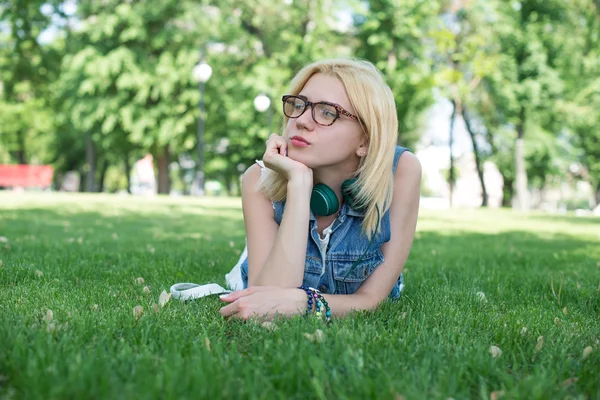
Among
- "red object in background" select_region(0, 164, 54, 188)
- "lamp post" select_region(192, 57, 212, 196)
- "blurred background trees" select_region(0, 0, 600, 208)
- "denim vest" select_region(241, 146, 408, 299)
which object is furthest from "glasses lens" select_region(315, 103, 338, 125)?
"red object in background" select_region(0, 164, 54, 188)

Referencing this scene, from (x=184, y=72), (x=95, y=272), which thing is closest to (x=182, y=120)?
(x=184, y=72)

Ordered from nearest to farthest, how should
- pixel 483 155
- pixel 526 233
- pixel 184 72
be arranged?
pixel 526 233
pixel 184 72
pixel 483 155

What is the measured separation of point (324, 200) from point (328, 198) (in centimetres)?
3

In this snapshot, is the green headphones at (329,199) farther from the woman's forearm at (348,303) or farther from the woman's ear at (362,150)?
the woman's forearm at (348,303)

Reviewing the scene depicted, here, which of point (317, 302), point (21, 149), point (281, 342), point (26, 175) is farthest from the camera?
point (21, 149)

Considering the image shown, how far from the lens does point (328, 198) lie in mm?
3062

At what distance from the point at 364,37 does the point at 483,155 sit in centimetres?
1154

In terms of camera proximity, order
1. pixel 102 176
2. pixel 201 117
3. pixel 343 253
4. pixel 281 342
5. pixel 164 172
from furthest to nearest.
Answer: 1. pixel 102 176
2. pixel 164 172
3. pixel 201 117
4. pixel 343 253
5. pixel 281 342

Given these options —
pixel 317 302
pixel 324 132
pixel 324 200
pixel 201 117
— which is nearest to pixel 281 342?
pixel 317 302

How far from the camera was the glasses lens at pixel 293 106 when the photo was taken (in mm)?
3020

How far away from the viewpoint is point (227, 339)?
260cm

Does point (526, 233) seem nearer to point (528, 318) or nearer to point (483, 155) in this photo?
point (528, 318)

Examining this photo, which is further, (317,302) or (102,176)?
(102,176)

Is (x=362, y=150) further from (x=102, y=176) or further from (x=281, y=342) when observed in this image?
(x=102, y=176)
